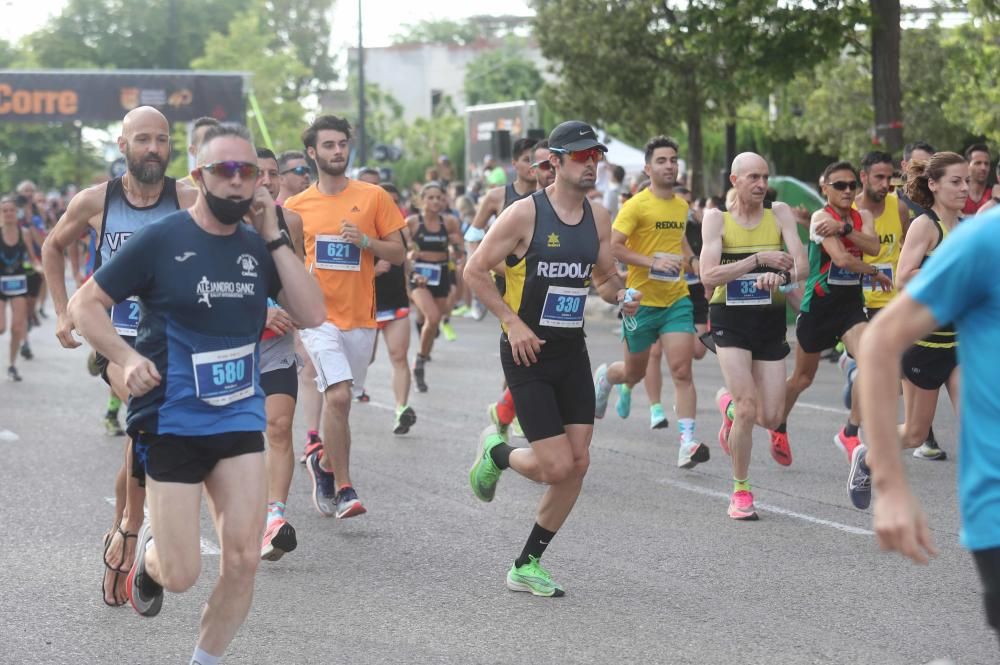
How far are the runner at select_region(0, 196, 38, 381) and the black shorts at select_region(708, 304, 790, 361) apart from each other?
9.41m

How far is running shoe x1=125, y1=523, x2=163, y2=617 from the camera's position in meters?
5.45

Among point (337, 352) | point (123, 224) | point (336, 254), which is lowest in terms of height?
point (337, 352)

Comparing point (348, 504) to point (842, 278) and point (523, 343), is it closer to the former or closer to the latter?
point (523, 343)

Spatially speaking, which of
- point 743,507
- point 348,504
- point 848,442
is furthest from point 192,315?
point 848,442

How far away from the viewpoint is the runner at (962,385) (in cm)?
310

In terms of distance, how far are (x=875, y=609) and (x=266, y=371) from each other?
10.1 feet

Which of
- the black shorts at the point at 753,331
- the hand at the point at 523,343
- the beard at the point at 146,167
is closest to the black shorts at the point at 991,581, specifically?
the hand at the point at 523,343

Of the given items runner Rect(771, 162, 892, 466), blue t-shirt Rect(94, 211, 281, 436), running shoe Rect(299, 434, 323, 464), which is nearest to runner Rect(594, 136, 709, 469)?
runner Rect(771, 162, 892, 466)

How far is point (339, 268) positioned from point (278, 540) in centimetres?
203

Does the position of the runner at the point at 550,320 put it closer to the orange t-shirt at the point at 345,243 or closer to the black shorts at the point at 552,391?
the black shorts at the point at 552,391

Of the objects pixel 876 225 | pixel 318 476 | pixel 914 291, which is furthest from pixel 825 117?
pixel 914 291

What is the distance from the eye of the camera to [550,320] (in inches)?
261

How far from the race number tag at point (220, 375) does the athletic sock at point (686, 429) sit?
524cm

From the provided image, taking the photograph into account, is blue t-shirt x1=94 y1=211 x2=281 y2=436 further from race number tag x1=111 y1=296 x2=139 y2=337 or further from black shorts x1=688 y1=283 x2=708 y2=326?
black shorts x1=688 y1=283 x2=708 y2=326
